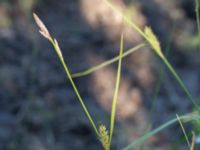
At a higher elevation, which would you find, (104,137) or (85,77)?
(104,137)

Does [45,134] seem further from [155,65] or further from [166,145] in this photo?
[155,65]

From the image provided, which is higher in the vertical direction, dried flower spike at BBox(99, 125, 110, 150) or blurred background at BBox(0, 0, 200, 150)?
dried flower spike at BBox(99, 125, 110, 150)

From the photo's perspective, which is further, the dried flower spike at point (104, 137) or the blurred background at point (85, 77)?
the blurred background at point (85, 77)

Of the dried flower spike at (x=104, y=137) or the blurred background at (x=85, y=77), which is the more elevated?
the dried flower spike at (x=104, y=137)

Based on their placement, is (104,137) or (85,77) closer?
(104,137)

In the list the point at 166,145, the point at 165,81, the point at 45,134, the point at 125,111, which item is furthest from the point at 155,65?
the point at 45,134

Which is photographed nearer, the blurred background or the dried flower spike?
the dried flower spike

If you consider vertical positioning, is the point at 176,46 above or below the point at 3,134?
below

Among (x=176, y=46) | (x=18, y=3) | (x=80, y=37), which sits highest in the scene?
(x=18, y=3)
